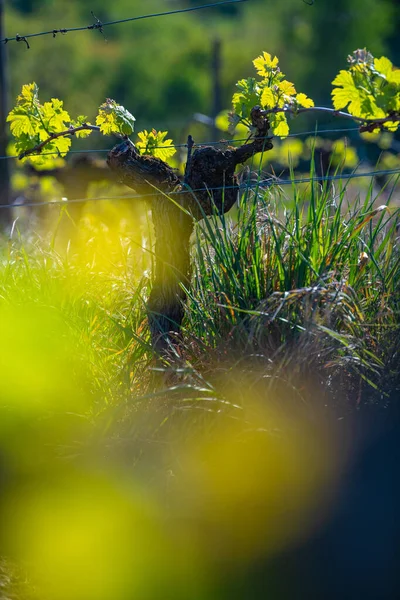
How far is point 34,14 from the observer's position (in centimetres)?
6556

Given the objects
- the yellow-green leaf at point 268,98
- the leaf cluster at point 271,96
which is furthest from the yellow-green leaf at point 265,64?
the yellow-green leaf at point 268,98

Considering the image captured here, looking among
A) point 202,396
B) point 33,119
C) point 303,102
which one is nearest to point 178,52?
point 33,119

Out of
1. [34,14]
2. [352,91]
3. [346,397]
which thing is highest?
[34,14]

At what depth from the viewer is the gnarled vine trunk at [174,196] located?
14.0 ft

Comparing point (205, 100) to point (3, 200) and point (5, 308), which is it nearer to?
point (3, 200)

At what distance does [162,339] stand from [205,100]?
52286 millimetres

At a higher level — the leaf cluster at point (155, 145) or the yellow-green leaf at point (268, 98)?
the yellow-green leaf at point (268, 98)

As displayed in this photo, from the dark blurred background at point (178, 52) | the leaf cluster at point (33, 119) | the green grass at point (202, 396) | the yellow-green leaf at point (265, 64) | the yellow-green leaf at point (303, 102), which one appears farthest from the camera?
the dark blurred background at point (178, 52)

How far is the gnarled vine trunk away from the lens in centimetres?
427

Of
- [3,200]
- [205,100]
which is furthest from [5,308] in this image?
[205,100]

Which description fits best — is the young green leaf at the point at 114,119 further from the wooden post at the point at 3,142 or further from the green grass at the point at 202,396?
the wooden post at the point at 3,142

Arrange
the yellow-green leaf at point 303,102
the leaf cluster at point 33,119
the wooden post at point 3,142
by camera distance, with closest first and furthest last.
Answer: the yellow-green leaf at point 303,102 < the leaf cluster at point 33,119 < the wooden post at point 3,142

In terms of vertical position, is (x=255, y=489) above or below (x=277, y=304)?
below

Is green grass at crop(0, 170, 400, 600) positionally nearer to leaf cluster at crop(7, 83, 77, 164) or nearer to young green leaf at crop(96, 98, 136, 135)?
young green leaf at crop(96, 98, 136, 135)
